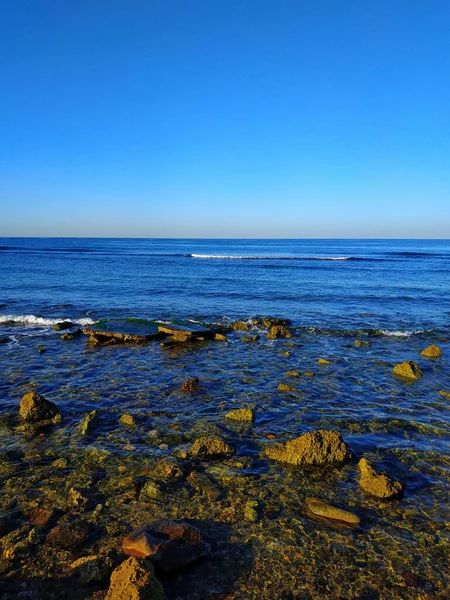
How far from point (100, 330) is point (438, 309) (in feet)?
68.4

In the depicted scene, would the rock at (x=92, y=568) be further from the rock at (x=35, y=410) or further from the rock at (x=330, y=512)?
the rock at (x=35, y=410)

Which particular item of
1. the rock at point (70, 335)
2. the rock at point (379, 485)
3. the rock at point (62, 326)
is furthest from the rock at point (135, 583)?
the rock at point (62, 326)

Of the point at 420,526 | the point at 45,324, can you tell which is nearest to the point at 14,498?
the point at 420,526

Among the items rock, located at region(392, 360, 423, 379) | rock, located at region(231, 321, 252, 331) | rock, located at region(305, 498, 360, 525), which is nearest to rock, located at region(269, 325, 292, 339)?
rock, located at region(231, 321, 252, 331)

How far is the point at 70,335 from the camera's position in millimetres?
16328

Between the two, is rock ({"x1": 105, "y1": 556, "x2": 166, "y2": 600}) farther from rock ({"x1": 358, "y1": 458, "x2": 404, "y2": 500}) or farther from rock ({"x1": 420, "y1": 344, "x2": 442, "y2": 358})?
rock ({"x1": 420, "y1": 344, "x2": 442, "y2": 358})

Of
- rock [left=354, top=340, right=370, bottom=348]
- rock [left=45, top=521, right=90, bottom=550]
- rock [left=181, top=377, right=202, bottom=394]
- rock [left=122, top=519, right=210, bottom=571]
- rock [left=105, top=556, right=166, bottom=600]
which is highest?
rock [left=105, top=556, right=166, bottom=600]

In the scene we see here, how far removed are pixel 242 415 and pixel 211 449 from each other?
1.63 meters

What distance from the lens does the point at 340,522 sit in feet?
17.6

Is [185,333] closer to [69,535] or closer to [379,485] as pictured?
[379,485]

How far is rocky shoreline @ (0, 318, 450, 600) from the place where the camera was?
14.2ft

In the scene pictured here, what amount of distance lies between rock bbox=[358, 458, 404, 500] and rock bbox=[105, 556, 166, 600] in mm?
3679

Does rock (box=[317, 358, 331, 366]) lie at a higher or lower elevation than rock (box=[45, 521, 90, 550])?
lower

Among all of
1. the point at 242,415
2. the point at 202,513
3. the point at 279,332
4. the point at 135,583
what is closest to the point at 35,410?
the point at 242,415
